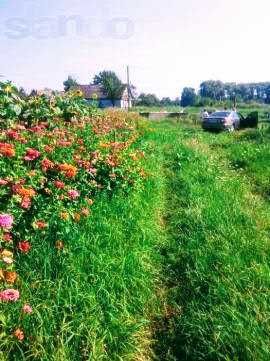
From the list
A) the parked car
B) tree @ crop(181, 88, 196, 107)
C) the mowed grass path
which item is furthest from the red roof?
the mowed grass path

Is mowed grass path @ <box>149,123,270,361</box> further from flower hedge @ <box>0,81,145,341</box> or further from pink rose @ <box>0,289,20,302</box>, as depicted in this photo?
pink rose @ <box>0,289,20,302</box>

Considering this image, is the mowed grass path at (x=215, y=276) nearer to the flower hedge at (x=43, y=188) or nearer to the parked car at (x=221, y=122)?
the flower hedge at (x=43, y=188)

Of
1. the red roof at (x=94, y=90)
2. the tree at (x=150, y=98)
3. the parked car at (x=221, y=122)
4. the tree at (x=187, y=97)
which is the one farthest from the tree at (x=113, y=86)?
the parked car at (x=221, y=122)

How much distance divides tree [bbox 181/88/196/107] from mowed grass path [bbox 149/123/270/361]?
432ft

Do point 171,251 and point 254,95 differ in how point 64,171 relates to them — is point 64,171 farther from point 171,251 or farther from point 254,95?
point 254,95

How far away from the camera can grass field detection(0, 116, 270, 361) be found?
10.7 ft

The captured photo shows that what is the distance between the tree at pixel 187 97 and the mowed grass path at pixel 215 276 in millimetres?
131634

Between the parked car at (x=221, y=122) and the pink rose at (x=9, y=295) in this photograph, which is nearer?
the pink rose at (x=9, y=295)

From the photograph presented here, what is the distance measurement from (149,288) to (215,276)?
2.11 feet

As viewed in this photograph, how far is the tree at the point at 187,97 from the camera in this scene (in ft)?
467

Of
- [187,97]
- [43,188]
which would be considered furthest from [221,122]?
[187,97]

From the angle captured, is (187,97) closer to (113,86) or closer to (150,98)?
(150,98)

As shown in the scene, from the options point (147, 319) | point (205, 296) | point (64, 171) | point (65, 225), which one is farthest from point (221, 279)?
point (64, 171)

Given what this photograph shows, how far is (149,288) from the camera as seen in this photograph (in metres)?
4.36
